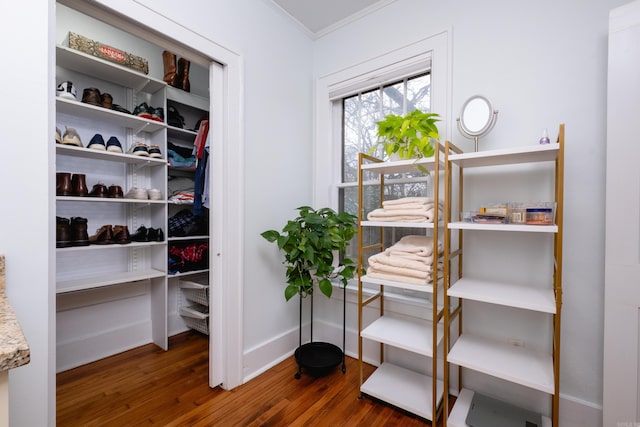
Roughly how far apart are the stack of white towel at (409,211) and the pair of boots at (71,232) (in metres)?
2.08

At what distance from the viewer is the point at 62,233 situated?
6.57 ft

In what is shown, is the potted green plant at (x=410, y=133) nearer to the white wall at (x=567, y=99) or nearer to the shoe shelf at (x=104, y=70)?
the white wall at (x=567, y=99)

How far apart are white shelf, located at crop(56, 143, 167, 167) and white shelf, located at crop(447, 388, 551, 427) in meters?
2.64

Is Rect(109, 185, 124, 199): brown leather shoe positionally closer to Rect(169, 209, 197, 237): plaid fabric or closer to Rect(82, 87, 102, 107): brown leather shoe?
Rect(169, 209, 197, 237): plaid fabric

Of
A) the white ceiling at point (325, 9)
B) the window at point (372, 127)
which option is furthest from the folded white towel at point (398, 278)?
the white ceiling at point (325, 9)

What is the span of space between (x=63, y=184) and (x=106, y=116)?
0.61 m

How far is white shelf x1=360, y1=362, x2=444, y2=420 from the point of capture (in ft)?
5.21

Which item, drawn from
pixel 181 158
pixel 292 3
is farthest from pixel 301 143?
pixel 181 158

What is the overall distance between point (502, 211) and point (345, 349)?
1.59m

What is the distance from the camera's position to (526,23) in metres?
1.56

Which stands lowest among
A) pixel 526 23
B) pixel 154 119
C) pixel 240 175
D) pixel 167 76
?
pixel 240 175

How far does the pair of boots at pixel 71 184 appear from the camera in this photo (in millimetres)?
1987

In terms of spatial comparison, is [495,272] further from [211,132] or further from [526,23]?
[211,132]

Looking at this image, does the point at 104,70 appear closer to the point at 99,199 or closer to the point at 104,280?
the point at 99,199
